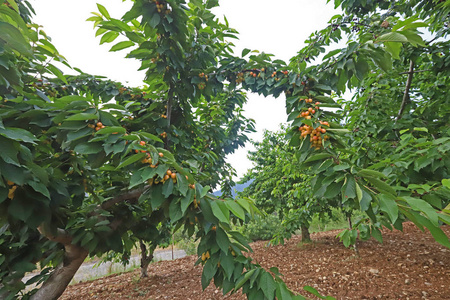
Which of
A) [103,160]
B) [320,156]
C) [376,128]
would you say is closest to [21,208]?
[103,160]

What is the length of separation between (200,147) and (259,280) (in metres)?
2.43

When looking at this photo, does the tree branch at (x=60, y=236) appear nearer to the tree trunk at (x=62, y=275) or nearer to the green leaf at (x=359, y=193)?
the tree trunk at (x=62, y=275)

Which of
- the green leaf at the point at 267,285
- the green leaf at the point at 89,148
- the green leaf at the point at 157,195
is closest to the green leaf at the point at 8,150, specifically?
the green leaf at the point at 89,148

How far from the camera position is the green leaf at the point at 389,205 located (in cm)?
83

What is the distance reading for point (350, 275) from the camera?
12.3ft

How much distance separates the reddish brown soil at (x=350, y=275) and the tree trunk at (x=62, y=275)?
2949 mm

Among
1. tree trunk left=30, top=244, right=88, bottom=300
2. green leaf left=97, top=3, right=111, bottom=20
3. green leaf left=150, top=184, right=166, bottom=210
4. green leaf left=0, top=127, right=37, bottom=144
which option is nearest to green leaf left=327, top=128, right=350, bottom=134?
green leaf left=150, top=184, right=166, bottom=210

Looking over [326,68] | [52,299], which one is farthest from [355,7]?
[52,299]

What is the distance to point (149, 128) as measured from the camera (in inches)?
69.3

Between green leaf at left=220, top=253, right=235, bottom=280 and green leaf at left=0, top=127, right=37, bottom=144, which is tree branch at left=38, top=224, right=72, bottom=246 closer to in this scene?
green leaf at left=0, top=127, right=37, bottom=144

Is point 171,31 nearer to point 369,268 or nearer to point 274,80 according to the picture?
point 274,80

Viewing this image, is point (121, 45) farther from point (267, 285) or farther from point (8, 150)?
point (267, 285)

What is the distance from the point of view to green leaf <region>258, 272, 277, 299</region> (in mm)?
972

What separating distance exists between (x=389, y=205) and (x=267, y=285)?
621 millimetres
